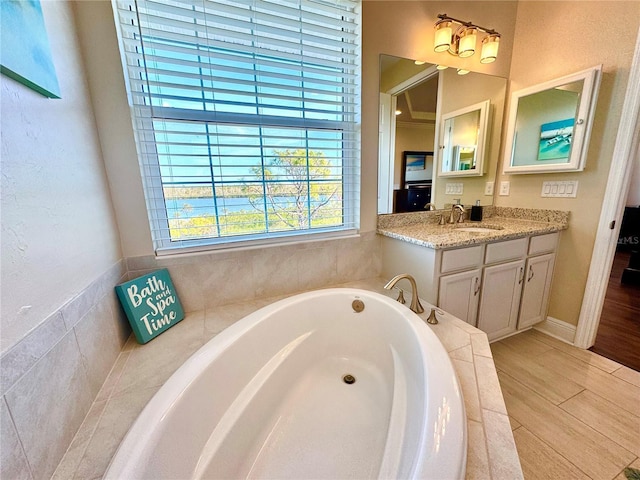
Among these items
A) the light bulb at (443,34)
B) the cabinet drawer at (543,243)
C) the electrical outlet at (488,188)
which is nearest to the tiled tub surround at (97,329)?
the cabinet drawer at (543,243)

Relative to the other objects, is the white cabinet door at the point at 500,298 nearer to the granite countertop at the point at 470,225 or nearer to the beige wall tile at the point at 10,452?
the granite countertop at the point at 470,225

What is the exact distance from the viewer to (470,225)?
202 cm

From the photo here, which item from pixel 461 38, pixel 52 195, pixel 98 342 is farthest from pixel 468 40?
pixel 98 342

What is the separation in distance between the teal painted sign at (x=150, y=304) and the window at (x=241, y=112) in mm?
215

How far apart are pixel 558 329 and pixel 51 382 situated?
9.57 feet

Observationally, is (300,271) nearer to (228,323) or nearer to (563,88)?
(228,323)

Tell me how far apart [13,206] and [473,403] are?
1.40m

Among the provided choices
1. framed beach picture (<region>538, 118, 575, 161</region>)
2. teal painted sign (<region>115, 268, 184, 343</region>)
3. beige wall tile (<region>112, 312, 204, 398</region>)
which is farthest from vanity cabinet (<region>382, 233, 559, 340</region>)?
teal painted sign (<region>115, 268, 184, 343</region>)

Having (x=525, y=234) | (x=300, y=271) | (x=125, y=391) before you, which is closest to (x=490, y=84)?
(x=525, y=234)

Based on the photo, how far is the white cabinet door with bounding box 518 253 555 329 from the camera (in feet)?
6.04

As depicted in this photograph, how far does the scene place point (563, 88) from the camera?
1.75 m

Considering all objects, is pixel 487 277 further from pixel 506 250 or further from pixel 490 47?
pixel 490 47

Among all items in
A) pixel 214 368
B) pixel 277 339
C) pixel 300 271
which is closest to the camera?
pixel 214 368

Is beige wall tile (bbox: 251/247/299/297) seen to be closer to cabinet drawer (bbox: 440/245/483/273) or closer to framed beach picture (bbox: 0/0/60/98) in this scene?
cabinet drawer (bbox: 440/245/483/273)
